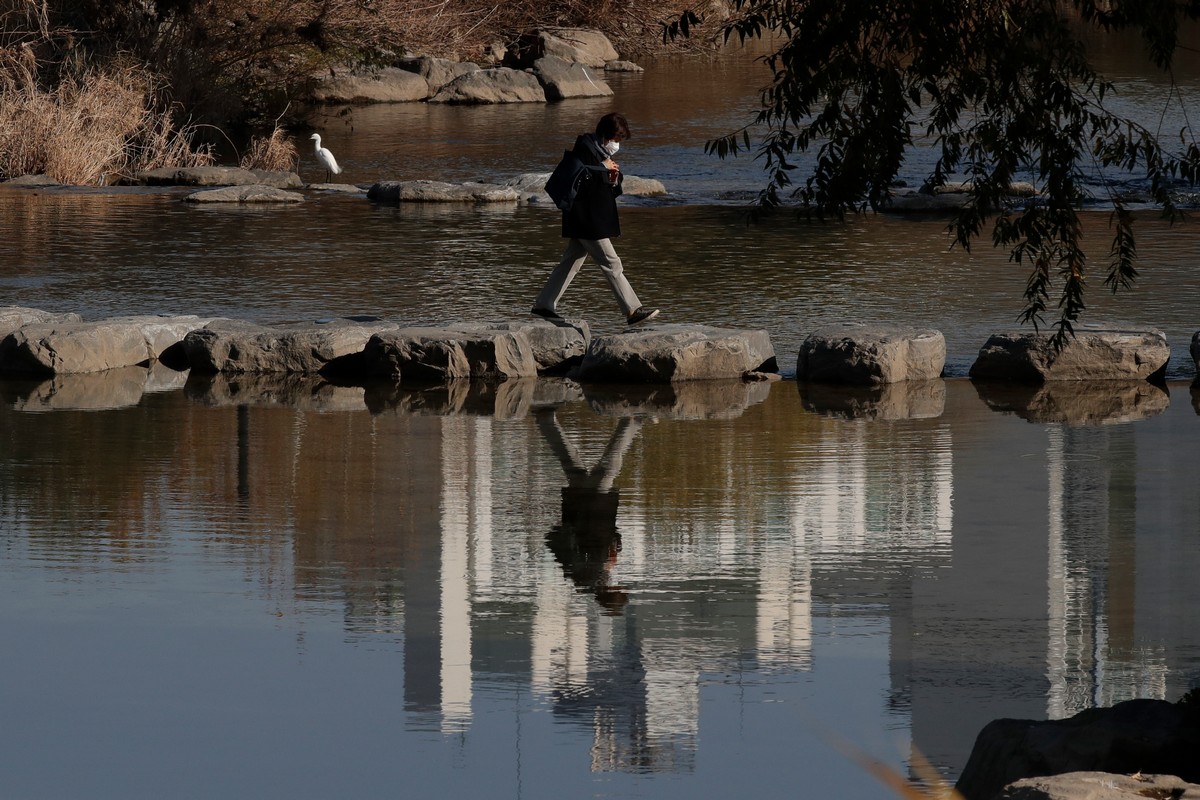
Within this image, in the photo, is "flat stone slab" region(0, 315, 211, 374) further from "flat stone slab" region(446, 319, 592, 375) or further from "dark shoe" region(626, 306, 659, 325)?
"dark shoe" region(626, 306, 659, 325)

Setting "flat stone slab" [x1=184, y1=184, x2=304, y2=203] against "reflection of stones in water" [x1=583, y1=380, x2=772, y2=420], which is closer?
"reflection of stones in water" [x1=583, y1=380, x2=772, y2=420]

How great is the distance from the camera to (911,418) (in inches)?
359

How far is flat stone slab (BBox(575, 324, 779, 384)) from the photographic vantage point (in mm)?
10031

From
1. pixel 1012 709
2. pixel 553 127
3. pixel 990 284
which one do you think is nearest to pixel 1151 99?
pixel 553 127

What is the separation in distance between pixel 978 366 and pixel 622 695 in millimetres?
5599

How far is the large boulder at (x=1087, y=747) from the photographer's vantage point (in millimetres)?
3928

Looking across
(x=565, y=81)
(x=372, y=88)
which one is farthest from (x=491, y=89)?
(x=372, y=88)

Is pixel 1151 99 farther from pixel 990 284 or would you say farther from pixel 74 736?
pixel 74 736

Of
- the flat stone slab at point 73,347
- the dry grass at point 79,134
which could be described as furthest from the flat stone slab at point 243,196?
the flat stone slab at point 73,347

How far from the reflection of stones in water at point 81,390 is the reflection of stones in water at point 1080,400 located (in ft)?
15.8

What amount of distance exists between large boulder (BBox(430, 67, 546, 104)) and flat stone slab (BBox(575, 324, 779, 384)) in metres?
24.3

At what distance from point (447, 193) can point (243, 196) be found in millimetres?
2202

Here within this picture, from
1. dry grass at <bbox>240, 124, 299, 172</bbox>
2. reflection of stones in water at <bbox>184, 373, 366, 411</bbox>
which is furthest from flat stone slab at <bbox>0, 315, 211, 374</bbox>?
dry grass at <bbox>240, 124, 299, 172</bbox>

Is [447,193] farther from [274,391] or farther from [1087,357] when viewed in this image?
[1087,357]
